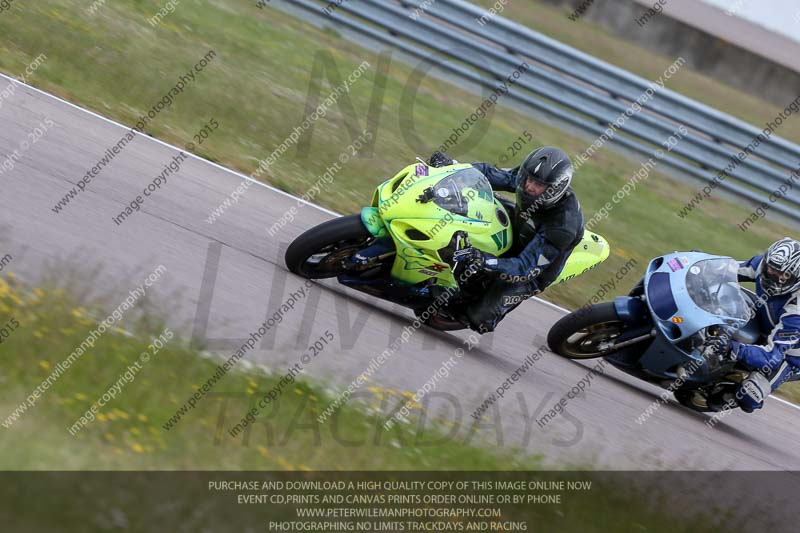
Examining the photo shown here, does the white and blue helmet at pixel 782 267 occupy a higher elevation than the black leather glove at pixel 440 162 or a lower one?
higher

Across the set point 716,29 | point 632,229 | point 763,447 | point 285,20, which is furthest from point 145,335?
point 716,29

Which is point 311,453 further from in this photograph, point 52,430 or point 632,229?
point 632,229

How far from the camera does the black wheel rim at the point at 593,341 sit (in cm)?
820

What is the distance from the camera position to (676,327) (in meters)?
7.96

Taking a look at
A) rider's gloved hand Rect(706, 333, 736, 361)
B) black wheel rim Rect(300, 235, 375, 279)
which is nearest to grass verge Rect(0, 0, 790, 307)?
rider's gloved hand Rect(706, 333, 736, 361)

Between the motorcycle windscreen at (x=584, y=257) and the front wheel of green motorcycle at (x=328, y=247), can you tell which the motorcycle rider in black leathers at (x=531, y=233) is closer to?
the motorcycle windscreen at (x=584, y=257)

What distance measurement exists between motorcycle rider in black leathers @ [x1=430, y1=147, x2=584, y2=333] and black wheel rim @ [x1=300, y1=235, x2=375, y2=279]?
88 centimetres

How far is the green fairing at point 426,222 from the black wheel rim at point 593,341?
1.31 m

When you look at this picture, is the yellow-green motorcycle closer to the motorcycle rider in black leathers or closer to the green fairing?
the green fairing

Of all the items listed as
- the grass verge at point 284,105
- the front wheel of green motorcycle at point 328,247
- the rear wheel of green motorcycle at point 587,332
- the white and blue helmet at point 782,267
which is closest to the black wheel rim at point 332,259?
the front wheel of green motorcycle at point 328,247

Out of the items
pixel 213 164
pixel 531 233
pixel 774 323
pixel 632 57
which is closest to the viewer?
pixel 531 233

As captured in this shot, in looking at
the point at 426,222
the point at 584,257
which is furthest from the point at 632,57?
the point at 426,222

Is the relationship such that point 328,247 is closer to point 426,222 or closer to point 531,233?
point 426,222

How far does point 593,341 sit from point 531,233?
1.46m
